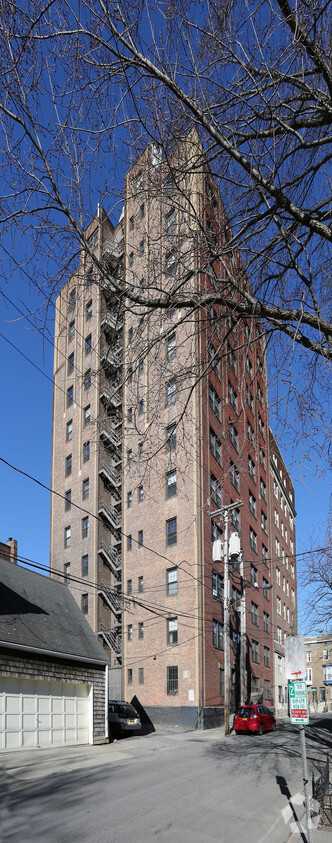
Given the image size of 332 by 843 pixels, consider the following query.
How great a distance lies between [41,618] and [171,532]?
1279 centimetres

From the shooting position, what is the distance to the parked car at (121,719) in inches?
997

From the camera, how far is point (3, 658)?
58.2 feet

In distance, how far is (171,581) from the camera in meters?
32.7

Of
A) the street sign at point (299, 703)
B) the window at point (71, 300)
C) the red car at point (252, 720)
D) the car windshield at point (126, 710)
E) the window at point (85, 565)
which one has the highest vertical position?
the window at point (71, 300)

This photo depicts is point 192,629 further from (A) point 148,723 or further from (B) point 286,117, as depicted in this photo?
(B) point 286,117

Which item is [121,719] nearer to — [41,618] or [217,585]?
[41,618]

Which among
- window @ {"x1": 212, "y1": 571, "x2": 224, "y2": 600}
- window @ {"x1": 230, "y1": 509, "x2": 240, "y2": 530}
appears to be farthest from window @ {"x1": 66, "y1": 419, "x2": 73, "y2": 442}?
window @ {"x1": 212, "y1": 571, "x2": 224, "y2": 600}

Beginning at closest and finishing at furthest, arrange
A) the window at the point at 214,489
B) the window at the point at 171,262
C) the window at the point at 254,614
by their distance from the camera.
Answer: the window at the point at 171,262 < the window at the point at 214,489 < the window at the point at 254,614

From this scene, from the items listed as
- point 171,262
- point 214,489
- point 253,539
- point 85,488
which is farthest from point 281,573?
point 171,262

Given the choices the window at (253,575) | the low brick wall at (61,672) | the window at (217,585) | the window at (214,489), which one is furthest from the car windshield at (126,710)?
the window at (253,575)

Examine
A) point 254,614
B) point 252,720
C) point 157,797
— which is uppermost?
point 254,614

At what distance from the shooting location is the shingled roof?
62.5 feet

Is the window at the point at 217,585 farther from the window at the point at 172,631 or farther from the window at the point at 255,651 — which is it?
the window at the point at 255,651

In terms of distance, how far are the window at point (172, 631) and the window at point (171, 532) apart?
12.2 ft
